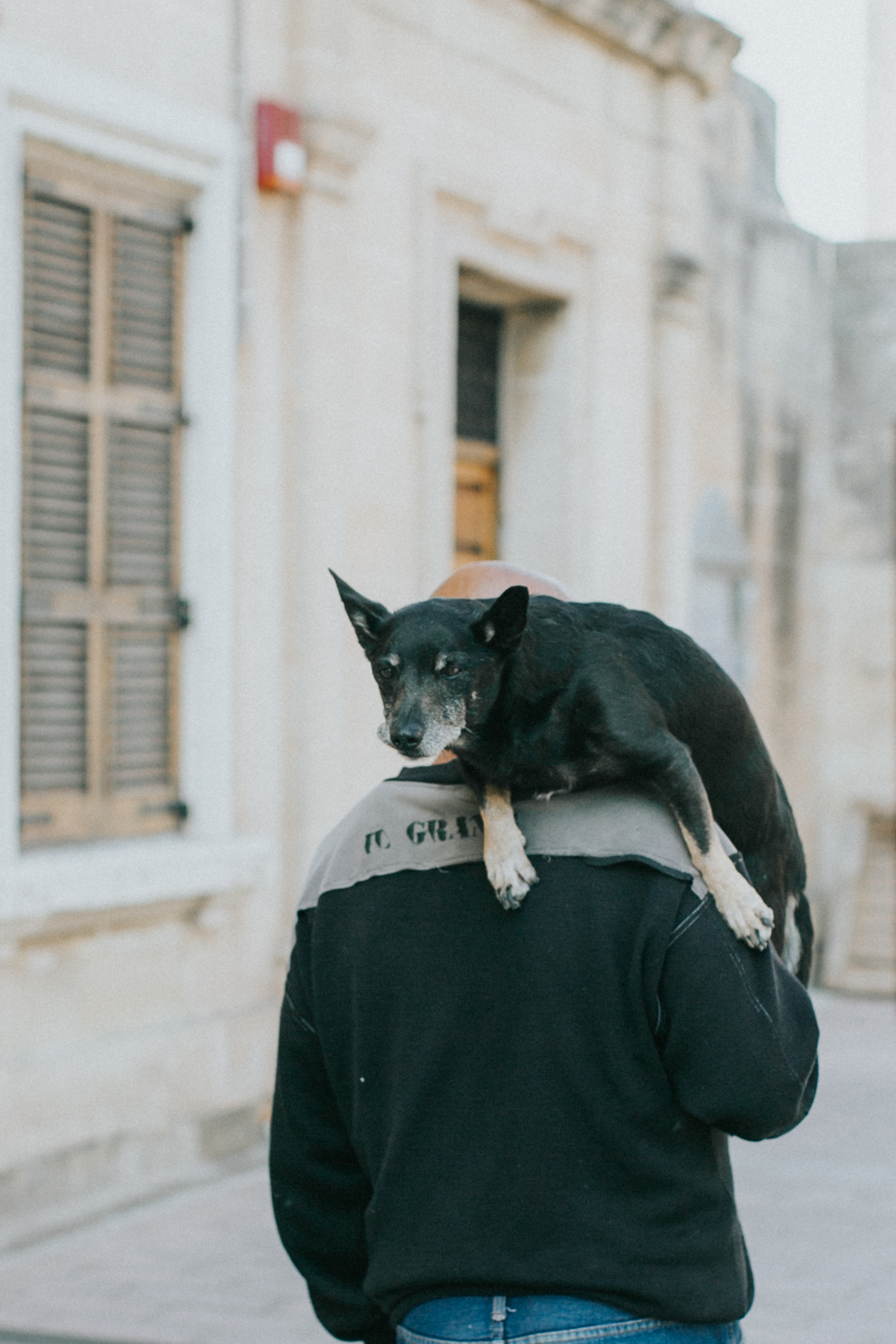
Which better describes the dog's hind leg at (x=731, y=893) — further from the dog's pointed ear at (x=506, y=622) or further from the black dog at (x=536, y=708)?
the dog's pointed ear at (x=506, y=622)

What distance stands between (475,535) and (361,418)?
5.30 ft

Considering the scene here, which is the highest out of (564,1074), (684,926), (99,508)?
(99,508)

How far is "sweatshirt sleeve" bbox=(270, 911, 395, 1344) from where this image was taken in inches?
84.4

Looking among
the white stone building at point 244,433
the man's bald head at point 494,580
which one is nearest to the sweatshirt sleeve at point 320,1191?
the man's bald head at point 494,580

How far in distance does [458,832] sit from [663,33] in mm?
7551

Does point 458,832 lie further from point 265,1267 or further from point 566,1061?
point 265,1267

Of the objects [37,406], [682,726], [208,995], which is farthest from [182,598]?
[682,726]

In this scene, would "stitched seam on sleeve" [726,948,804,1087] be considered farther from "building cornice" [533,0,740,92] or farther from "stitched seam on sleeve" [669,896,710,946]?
"building cornice" [533,0,740,92]

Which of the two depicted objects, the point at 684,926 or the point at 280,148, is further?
the point at 280,148

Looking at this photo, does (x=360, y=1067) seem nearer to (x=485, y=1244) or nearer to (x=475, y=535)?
(x=485, y=1244)

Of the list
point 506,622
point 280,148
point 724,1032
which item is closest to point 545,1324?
point 724,1032

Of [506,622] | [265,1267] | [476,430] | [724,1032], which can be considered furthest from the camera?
[476,430]

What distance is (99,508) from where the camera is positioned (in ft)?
18.9

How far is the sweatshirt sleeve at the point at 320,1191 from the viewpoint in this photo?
2.14 m
